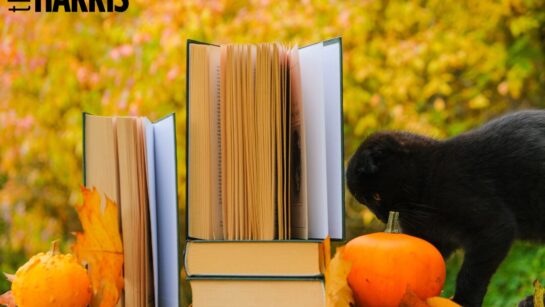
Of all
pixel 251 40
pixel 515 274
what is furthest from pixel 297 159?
pixel 251 40

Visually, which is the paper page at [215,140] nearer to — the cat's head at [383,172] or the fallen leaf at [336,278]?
the fallen leaf at [336,278]

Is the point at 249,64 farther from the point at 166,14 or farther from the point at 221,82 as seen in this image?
the point at 166,14

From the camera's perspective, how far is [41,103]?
12.2 feet

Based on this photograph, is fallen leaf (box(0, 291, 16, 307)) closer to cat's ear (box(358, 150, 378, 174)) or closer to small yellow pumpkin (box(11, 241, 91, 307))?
small yellow pumpkin (box(11, 241, 91, 307))

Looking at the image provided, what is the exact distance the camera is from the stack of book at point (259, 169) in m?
0.79

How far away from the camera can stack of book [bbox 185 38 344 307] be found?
31.0 inches

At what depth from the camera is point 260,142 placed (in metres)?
0.81

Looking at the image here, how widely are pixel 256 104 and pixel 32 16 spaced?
10.5 ft

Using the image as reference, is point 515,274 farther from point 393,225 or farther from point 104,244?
point 104,244

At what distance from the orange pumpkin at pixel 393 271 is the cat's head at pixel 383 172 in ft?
0.78

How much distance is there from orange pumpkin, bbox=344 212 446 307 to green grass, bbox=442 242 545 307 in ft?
6.05

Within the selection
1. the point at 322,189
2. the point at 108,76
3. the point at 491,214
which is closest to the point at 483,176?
the point at 491,214

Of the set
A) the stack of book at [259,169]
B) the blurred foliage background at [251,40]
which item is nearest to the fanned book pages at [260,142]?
the stack of book at [259,169]

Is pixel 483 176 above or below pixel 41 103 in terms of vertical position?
below
